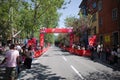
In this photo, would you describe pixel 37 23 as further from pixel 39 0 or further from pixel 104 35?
pixel 104 35

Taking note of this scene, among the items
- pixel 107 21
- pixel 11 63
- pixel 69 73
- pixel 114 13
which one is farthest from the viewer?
pixel 107 21

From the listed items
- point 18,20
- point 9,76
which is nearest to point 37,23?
point 18,20

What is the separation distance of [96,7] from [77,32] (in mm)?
7035

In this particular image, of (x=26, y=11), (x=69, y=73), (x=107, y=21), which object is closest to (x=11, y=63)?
(x=69, y=73)

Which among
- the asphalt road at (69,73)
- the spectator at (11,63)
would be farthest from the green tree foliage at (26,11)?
the spectator at (11,63)

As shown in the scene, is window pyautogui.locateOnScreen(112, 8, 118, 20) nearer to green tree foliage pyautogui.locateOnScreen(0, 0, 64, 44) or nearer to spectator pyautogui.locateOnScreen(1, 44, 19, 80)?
green tree foliage pyautogui.locateOnScreen(0, 0, 64, 44)

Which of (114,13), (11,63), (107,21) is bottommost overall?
(11,63)

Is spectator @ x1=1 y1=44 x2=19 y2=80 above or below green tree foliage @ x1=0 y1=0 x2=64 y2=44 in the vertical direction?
below

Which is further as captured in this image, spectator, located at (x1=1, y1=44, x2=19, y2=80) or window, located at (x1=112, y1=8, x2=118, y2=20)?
window, located at (x1=112, y1=8, x2=118, y2=20)

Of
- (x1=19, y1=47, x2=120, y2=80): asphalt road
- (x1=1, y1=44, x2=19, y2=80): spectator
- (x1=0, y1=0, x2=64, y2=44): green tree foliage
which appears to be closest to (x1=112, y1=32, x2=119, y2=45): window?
(x1=0, y1=0, x2=64, y2=44): green tree foliage

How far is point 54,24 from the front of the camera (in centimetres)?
9212

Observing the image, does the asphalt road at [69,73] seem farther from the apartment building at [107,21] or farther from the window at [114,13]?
the window at [114,13]

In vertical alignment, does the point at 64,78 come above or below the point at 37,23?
below

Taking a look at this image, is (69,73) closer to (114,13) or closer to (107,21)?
(114,13)
